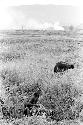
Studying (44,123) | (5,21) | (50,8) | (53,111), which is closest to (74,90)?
(53,111)

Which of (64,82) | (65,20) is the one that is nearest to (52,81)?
(64,82)

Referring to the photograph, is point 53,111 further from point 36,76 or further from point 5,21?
point 5,21

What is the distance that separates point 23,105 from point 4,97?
0.56 metres

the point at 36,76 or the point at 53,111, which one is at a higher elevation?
the point at 36,76

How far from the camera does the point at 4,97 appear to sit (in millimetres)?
7777

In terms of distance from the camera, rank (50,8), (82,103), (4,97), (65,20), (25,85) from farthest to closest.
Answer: (50,8), (65,20), (25,85), (82,103), (4,97)

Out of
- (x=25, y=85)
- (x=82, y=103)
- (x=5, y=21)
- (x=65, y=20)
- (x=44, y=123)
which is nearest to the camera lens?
(x=44, y=123)

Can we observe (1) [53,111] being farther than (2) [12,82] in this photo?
No

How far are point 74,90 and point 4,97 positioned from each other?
2.21 meters

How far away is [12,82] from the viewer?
389 inches

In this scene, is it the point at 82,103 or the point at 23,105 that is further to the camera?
the point at 82,103

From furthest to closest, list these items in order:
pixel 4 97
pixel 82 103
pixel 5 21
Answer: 1. pixel 5 21
2. pixel 82 103
3. pixel 4 97

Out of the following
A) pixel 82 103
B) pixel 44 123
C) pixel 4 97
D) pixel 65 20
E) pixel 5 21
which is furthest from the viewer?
pixel 65 20

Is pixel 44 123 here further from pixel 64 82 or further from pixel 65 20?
pixel 65 20
